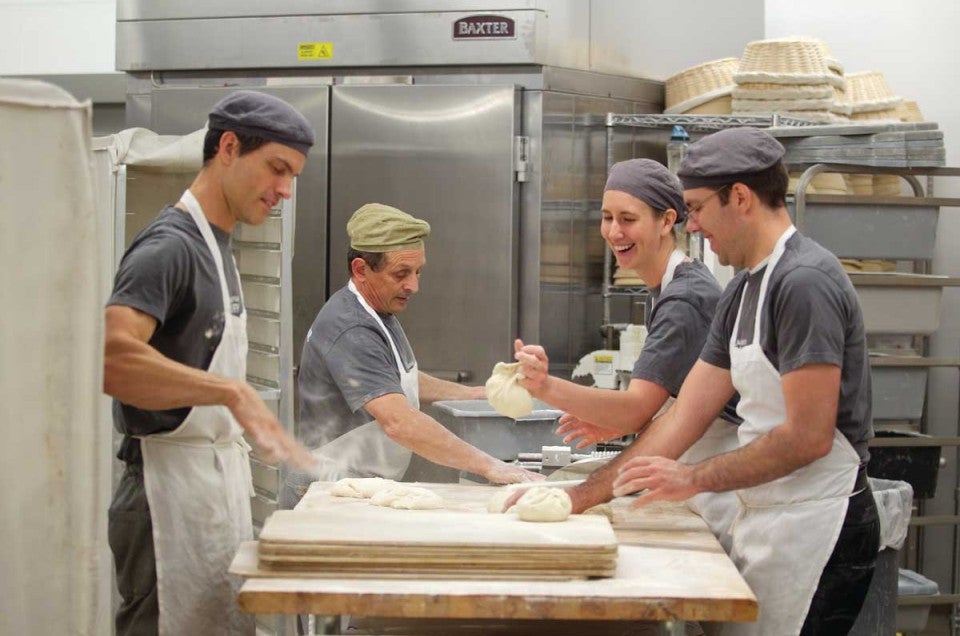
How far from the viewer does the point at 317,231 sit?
4785 mm

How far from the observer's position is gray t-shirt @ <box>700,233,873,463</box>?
2.30m

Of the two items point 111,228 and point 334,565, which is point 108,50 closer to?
point 111,228

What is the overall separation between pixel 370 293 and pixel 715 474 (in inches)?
49.5

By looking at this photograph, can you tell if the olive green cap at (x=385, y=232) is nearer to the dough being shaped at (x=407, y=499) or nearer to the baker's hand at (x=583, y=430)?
the baker's hand at (x=583, y=430)

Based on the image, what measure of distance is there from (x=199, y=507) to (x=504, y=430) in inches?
43.2

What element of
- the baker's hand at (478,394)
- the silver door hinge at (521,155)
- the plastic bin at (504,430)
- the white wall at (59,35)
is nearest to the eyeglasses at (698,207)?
the plastic bin at (504,430)

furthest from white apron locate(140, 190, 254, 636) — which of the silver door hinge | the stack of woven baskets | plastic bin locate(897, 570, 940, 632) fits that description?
the stack of woven baskets

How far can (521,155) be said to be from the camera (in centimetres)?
452

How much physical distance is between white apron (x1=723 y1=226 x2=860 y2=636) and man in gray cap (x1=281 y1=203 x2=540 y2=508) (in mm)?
898

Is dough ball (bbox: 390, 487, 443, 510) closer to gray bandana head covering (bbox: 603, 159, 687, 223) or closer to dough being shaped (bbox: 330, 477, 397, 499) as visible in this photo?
dough being shaped (bbox: 330, 477, 397, 499)

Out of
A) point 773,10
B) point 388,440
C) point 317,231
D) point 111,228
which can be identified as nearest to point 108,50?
point 317,231

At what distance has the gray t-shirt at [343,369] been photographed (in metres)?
3.18

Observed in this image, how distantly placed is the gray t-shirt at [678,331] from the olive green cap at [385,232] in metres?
0.78

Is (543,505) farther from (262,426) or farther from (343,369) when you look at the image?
(343,369)
